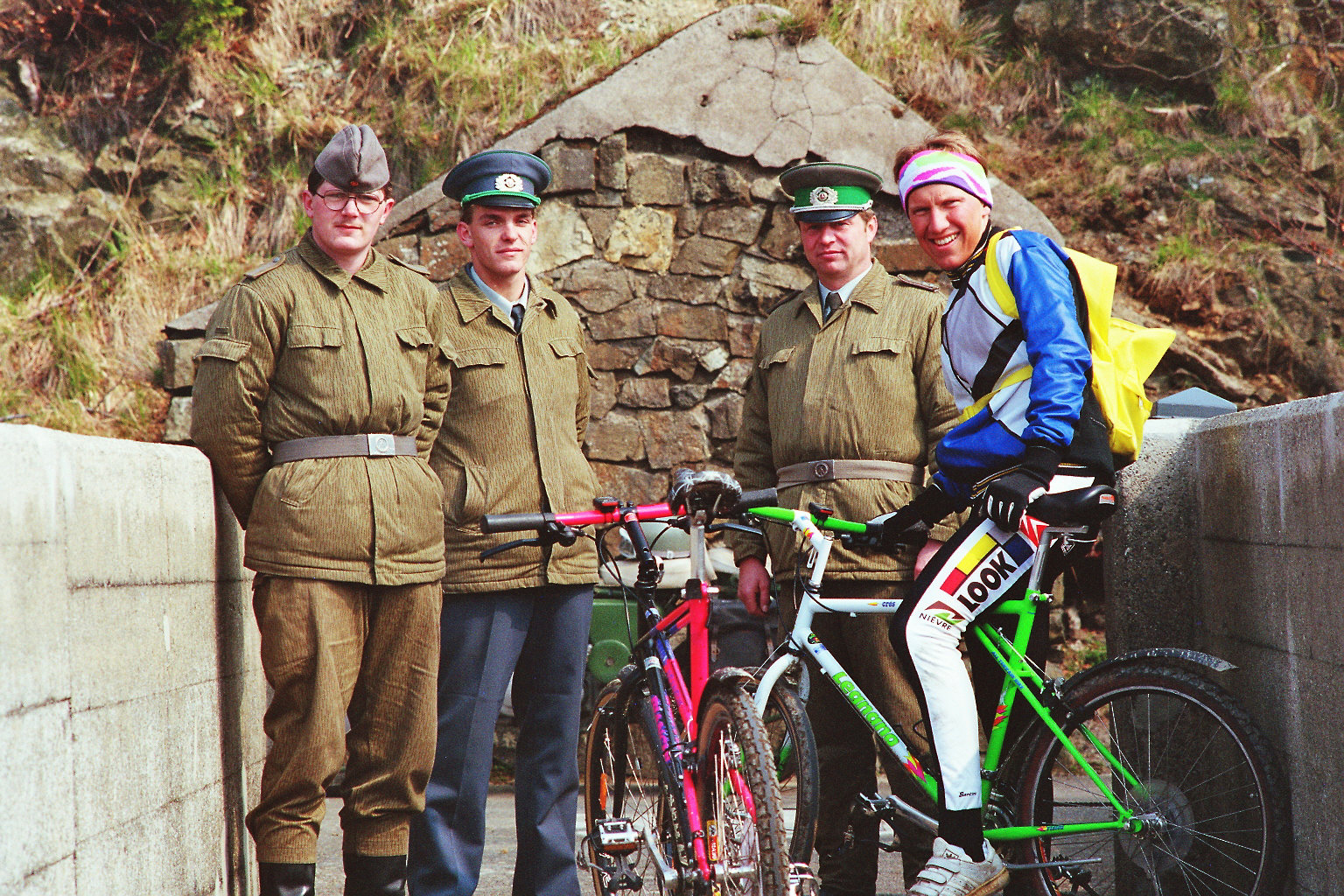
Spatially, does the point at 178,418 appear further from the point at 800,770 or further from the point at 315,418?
the point at 800,770

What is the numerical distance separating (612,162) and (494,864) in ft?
11.8

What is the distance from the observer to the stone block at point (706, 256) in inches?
250

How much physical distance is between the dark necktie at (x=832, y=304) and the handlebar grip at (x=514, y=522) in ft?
4.04

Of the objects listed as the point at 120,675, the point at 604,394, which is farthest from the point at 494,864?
the point at 604,394

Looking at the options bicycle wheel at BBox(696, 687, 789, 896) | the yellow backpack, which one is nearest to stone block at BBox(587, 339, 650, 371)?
the yellow backpack

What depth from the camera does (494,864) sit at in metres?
4.36

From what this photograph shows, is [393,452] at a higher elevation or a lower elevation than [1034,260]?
lower

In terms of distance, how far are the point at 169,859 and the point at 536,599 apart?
1.18 metres

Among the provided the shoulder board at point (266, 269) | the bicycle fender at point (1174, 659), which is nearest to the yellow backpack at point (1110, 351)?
the bicycle fender at point (1174, 659)

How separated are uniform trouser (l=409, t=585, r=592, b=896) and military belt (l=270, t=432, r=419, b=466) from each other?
21.7 inches

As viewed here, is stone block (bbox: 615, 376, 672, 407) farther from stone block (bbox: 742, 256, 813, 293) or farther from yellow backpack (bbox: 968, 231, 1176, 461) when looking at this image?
yellow backpack (bbox: 968, 231, 1176, 461)

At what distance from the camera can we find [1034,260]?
288 cm

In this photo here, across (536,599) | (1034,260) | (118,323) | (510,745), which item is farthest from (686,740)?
(118,323)

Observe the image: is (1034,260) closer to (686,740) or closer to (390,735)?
(686,740)
